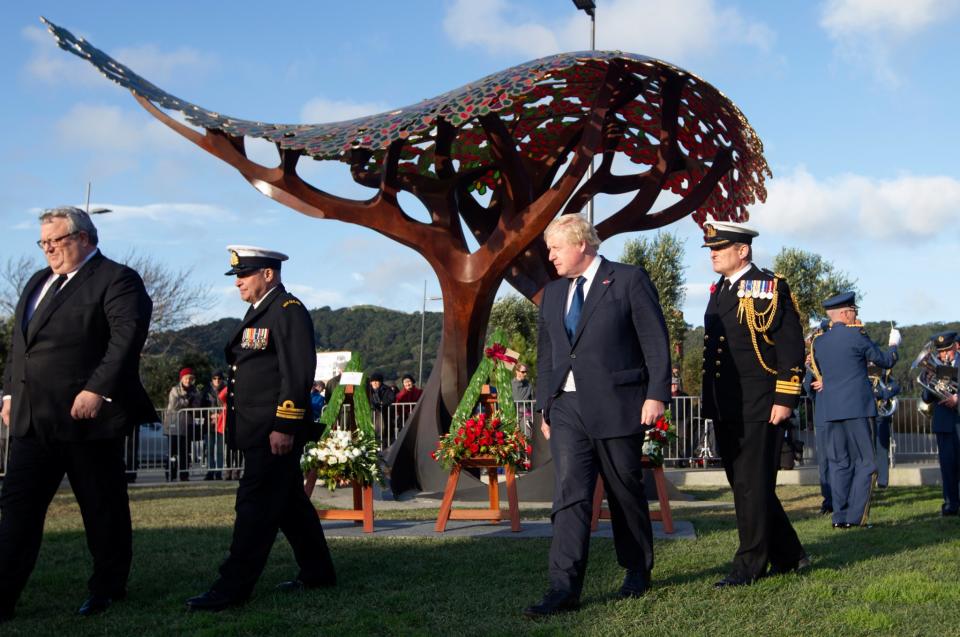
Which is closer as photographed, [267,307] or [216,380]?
[267,307]

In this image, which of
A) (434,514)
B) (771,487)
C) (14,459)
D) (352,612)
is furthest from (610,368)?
(434,514)

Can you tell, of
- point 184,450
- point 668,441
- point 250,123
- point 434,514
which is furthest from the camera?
point 184,450

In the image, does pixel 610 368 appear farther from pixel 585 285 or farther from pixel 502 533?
pixel 502 533

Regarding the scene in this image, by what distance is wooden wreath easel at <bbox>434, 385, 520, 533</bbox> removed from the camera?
30.7ft

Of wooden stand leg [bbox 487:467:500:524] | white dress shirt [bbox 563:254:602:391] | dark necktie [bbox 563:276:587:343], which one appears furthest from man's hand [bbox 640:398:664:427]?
wooden stand leg [bbox 487:467:500:524]

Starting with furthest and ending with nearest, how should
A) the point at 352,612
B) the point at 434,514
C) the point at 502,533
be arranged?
the point at 434,514
the point at 502,533
the point at 352,612

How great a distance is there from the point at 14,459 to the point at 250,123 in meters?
8.76

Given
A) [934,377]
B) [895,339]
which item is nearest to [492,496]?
[934,377]

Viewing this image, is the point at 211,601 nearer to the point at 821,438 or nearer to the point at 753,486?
the point at 753,486

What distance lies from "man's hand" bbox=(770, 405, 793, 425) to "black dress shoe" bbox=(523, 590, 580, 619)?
1.61m

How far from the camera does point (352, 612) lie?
18.4ft

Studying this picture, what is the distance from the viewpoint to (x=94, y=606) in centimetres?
577

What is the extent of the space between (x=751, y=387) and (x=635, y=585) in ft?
4.47

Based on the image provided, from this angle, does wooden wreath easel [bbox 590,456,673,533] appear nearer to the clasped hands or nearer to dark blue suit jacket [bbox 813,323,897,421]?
dark blue suit jacket [bbox 813,323,897,421]
